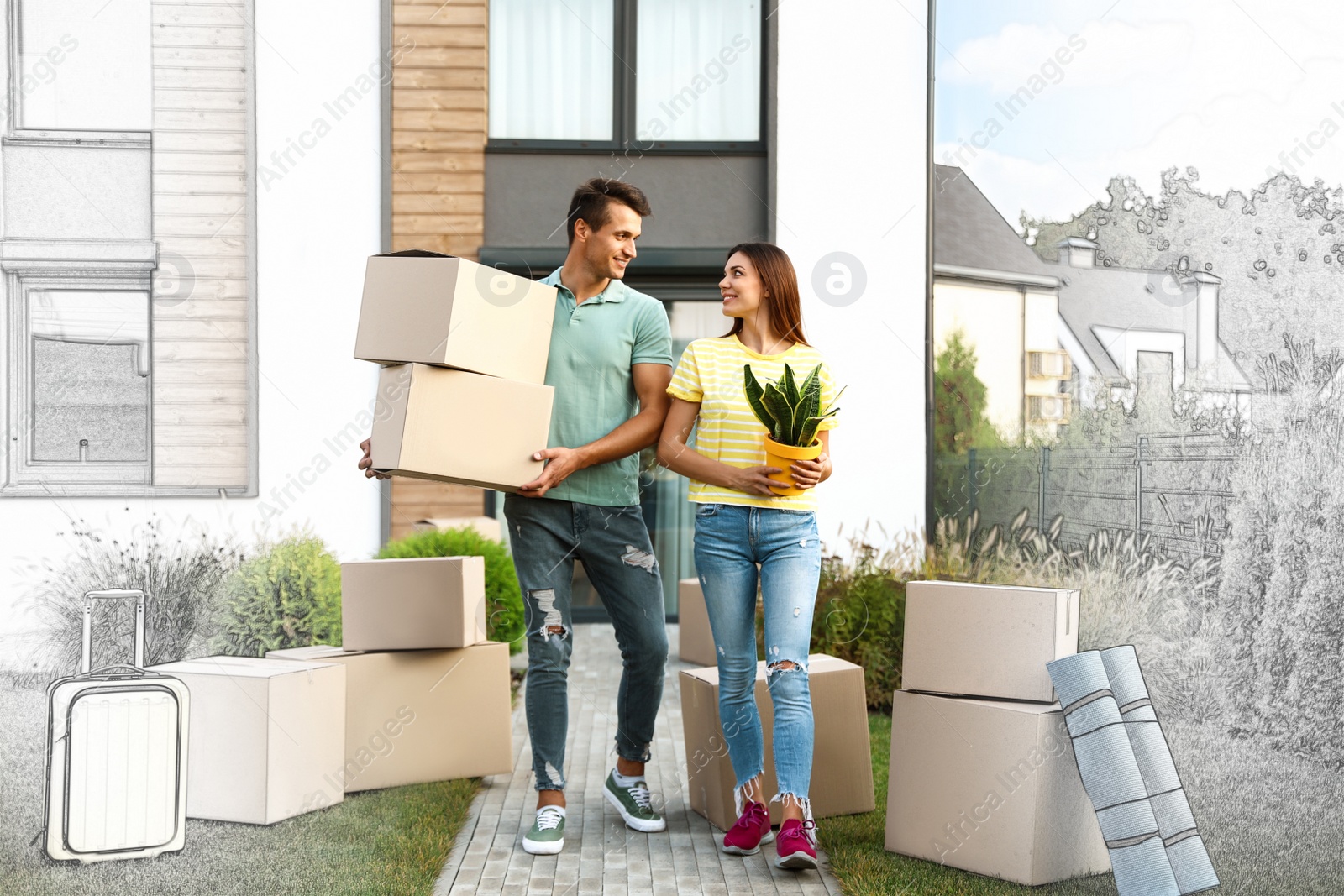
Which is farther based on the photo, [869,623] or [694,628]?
[694,628]

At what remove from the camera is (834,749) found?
3.34 meters

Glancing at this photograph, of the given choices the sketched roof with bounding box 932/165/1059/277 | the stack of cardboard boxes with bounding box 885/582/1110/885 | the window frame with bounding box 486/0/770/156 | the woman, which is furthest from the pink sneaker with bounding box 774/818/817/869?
the window frame with bounding box 486/0/770/156

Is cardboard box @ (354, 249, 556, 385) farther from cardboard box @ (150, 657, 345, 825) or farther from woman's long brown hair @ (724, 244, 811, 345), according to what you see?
cardboard box @ (150, 657, 345, 825)

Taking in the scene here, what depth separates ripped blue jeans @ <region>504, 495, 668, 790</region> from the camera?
3.10 m

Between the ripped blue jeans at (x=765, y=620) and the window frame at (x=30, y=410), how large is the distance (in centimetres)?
141

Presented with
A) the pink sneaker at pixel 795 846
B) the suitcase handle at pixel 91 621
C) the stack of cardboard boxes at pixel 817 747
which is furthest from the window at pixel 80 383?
the pink sneaker at pixel 795 846

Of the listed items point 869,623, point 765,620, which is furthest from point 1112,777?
point 869,623

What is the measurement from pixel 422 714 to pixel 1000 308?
279 cm

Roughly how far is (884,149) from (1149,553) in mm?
3387

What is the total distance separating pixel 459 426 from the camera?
9.12ft

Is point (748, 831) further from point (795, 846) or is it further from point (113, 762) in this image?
point (113, 762)

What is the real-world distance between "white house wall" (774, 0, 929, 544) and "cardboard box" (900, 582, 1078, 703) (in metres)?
2.54

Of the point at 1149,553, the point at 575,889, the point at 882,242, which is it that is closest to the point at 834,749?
the point at 575,889

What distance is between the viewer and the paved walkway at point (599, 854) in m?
2.79
